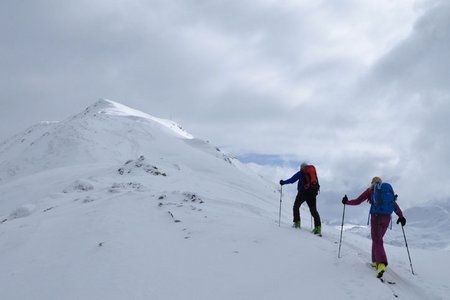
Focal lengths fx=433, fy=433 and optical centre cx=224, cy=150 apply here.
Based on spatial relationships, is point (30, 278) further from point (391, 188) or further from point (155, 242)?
point (391, 188)

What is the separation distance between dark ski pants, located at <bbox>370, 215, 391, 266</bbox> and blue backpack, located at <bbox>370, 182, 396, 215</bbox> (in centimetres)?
19

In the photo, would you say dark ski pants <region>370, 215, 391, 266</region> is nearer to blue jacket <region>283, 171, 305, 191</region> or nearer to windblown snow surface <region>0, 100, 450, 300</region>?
windblown snow surface <region>0, 100, 450, 300</region>

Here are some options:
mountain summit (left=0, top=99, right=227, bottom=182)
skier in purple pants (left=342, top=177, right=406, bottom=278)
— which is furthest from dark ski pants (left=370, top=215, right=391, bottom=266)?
mountain summit (left=0, top=99, right=227, bottom=182)

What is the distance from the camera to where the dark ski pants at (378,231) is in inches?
416

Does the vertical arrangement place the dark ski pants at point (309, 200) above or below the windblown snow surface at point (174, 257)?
above

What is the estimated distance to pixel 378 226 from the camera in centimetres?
1111

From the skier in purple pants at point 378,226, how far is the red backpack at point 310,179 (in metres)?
2.11


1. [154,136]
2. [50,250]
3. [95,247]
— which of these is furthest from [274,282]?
[154,136]

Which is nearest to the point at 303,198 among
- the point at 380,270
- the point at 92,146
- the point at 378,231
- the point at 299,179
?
the point at 299,179

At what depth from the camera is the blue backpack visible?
430 inches

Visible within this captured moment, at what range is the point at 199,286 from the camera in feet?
29.6

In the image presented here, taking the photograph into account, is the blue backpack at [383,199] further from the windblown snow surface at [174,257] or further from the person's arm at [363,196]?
the windblown snow surface at [174,257]

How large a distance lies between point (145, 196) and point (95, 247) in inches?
214

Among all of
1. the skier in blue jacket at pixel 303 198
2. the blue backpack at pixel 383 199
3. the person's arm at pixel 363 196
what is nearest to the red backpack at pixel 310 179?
the skier in blue jacket at pixel 303 198
